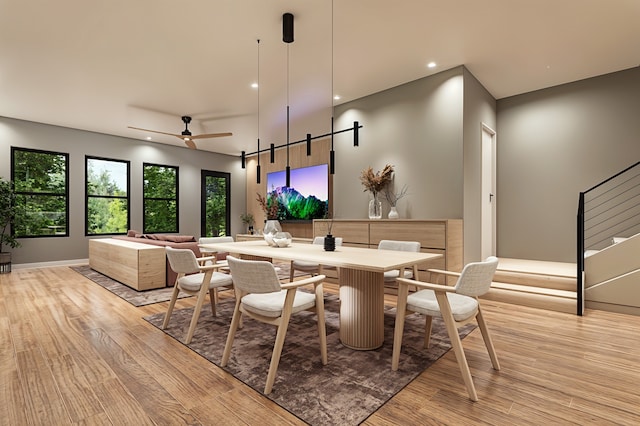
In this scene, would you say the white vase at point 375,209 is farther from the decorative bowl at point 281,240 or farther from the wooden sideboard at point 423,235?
the decorative bowl at point 281,240

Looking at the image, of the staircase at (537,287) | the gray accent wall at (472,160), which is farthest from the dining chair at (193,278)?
the staircase at (537,287)

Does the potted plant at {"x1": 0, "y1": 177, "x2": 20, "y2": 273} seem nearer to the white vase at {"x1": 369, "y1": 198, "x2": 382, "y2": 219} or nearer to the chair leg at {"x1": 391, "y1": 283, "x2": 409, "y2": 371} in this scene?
Answer: the white vase at {"x1": 369, "y1": 198, "x2": 382, "y2": 219}

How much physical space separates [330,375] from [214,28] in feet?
11.8

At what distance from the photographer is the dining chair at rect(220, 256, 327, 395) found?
1.96 metres

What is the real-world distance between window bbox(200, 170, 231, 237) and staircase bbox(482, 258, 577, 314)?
7646 mm

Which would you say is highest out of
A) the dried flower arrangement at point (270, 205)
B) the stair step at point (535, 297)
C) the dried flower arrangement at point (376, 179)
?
the dried flower arrangement at point (376, 179)

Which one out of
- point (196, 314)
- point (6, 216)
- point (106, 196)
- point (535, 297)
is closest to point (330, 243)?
point (196, 314)

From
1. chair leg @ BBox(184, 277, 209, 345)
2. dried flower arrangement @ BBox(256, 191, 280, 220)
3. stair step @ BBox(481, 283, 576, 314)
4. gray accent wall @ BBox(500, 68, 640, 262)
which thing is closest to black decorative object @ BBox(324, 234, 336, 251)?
chair leg @ BBox(184, 277, 209, 345)

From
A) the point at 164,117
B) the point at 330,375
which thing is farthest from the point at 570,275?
the point at 164,117

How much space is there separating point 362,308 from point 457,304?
2.32 ft

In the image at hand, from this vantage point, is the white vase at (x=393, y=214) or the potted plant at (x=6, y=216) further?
the potted plant at (x=6, y=216)

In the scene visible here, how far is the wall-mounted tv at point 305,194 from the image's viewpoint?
705 cm

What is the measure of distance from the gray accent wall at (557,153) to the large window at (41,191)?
8918 millimetres

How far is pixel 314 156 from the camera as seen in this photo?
7.65 metres
